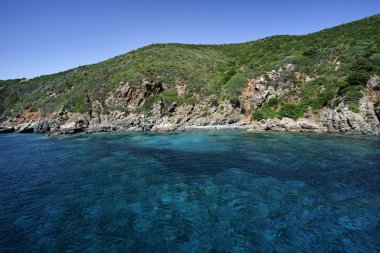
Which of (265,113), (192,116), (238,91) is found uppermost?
(238,91)

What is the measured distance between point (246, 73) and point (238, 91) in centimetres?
675

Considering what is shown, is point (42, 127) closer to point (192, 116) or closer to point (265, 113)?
point (192, 116)

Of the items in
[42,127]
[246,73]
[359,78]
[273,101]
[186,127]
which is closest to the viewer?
[359,78]

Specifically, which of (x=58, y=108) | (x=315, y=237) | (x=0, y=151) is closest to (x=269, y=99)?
(x=315, y=237)

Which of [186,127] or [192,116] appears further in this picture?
[192,116]

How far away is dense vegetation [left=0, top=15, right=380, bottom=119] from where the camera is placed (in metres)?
43.9

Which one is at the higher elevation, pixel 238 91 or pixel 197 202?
pixel 238 91

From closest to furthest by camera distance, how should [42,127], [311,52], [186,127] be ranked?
[186,127]
[311,52]
[42,127]

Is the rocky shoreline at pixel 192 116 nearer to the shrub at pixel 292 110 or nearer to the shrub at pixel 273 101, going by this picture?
the shrub at pixel 292 110

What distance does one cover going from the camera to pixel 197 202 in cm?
1561

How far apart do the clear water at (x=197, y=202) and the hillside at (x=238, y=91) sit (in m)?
14.0

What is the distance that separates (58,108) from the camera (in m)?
63.8

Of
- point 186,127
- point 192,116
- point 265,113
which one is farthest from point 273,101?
point 186,127

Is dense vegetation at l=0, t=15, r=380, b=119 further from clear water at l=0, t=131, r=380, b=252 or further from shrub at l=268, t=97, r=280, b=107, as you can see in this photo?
clear water at l=0, t=131, r=380, b=252
